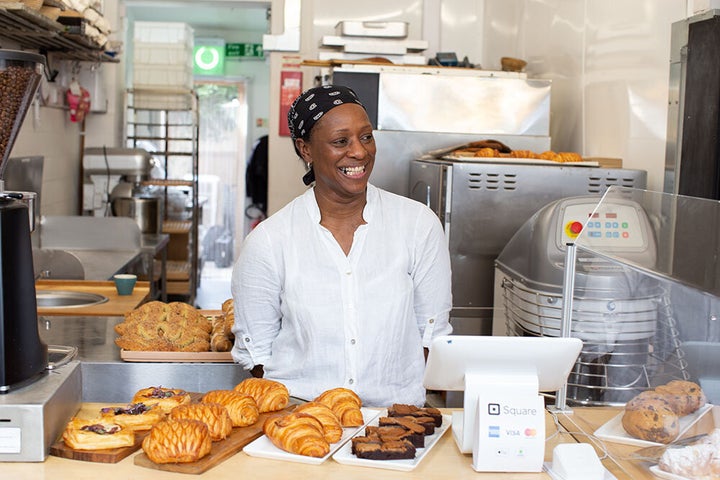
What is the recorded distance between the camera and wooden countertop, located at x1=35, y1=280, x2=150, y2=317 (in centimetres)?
351

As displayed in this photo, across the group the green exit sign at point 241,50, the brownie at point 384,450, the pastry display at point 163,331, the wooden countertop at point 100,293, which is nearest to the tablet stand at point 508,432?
the brownie at point 384,450

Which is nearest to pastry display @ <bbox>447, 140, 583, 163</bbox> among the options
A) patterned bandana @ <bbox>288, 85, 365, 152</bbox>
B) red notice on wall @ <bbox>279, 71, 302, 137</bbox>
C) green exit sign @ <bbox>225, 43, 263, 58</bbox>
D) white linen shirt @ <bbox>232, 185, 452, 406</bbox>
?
white linen shirt @ <bbox>232, 185, 452, 406</bbox>

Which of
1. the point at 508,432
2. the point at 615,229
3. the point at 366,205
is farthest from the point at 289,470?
the point at 366,205

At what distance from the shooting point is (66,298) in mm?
3832

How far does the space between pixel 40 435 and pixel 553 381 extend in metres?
1.01

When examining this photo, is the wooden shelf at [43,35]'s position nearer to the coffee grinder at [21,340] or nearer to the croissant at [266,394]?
the coffee grinder at [21,340]

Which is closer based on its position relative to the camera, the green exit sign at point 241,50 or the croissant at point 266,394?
the croissant at point 266,394

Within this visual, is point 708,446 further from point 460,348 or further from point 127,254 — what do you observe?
point 127,254

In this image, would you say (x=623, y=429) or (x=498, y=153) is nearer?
(x=623, y=429)

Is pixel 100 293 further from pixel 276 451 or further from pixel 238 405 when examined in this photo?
pixel 276 451

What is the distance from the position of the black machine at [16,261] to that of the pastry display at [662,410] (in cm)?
119

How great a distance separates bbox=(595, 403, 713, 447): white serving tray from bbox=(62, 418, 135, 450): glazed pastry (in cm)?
94

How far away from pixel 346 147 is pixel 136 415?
0.87 metres

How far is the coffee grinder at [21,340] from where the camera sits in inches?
68.6
